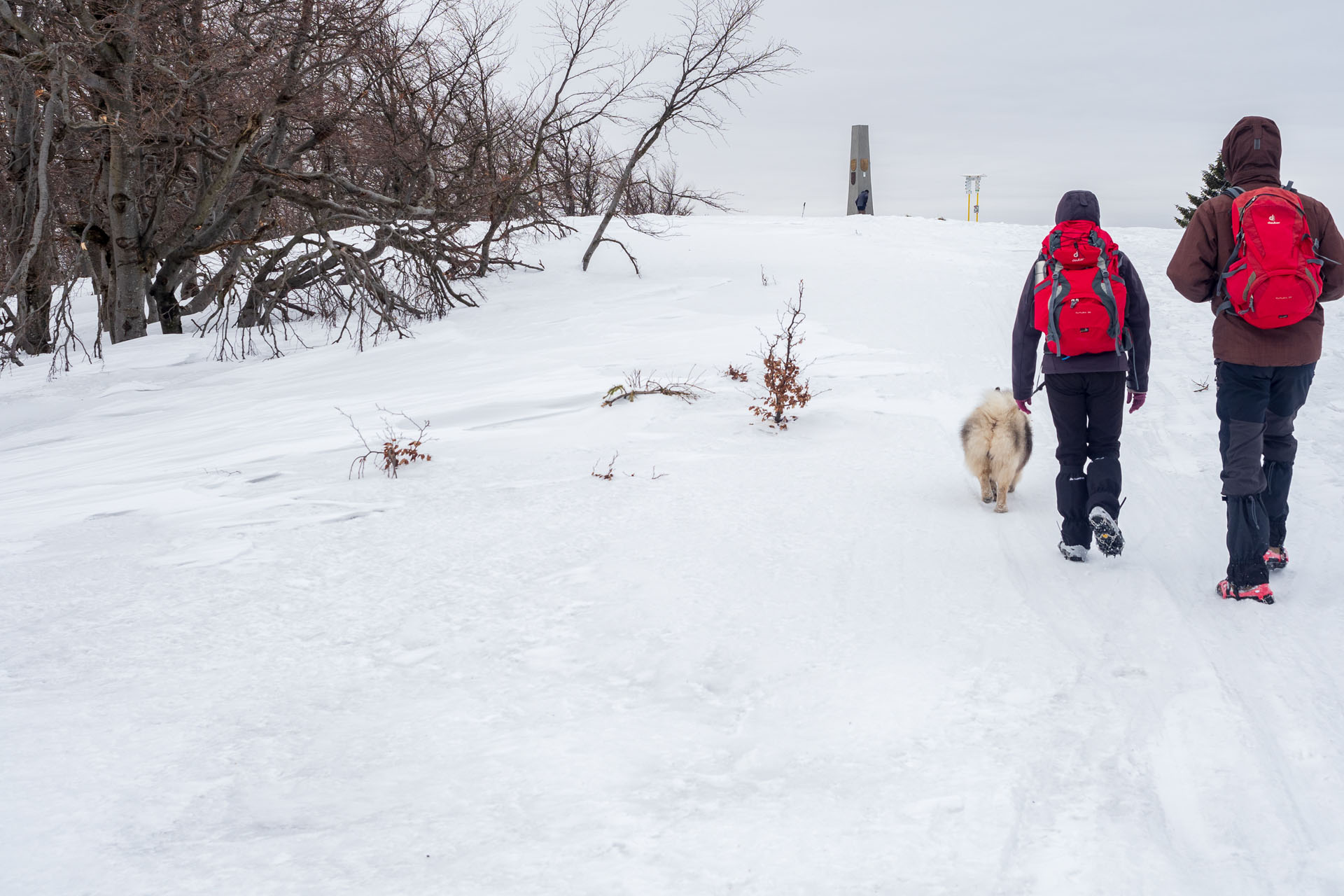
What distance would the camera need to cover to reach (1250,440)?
3.98 m

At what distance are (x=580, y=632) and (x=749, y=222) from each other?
2057cm

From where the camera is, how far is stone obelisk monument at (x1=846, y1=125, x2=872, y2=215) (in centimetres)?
2573

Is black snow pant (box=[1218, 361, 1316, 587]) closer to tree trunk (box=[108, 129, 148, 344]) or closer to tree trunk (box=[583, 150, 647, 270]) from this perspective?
tree trunk (box=[583, 150, 647, 270])

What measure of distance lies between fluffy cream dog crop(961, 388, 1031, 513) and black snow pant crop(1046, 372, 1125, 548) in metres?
0.64

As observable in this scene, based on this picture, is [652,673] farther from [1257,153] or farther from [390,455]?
[1257,153]

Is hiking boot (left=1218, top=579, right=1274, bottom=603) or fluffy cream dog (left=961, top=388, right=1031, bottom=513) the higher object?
fluffy cream dog (left=961, top=388, right=1031, bottom=513)

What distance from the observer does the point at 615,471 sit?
19.2 feet

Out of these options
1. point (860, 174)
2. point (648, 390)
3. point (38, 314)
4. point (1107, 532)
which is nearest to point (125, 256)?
point (38, 314)

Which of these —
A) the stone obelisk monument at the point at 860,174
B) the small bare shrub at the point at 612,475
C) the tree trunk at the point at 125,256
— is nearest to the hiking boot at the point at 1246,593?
the small bare shrub at the point at 612,475

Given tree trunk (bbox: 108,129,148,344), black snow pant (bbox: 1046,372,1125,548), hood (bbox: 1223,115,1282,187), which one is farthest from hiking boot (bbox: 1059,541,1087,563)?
tree trunk (bbox: 108,129,148,344)

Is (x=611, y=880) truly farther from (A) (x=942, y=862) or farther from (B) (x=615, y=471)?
(B) (x=615, y=471)

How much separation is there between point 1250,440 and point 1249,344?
1.36ft

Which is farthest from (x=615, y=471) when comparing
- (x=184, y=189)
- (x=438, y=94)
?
(x=184, y=189)

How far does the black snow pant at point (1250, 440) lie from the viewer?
394 centimetres
